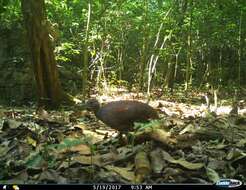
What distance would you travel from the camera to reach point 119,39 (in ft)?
34.8

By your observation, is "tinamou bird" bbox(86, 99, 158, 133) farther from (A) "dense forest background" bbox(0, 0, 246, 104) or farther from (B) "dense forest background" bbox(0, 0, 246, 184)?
(A) "dense forest background" bbox(0, 0, 246, 104)

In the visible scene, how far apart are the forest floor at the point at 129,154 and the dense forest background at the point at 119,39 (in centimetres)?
428

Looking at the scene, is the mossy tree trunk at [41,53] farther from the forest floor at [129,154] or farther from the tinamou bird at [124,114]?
the tinamou bird at [124,114]

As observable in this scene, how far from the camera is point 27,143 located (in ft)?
12.4

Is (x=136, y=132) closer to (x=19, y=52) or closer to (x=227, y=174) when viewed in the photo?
(x=227, y=174)

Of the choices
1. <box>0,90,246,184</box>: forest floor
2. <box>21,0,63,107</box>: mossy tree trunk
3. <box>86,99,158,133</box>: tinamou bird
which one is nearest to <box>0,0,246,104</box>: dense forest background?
<box>21,0,63,107</box>: mossy tree trunk

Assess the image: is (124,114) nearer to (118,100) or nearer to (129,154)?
(129,154)

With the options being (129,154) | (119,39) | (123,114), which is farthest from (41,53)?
(119,39)

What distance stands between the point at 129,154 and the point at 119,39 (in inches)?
298

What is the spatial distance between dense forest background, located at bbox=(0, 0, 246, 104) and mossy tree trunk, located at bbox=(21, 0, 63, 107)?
174 cm

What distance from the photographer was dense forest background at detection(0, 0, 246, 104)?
8836mm

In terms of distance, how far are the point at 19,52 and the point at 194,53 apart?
516cm

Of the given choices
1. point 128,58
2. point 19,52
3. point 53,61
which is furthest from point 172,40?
point 53,61

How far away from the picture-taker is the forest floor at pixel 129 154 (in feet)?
9.58
